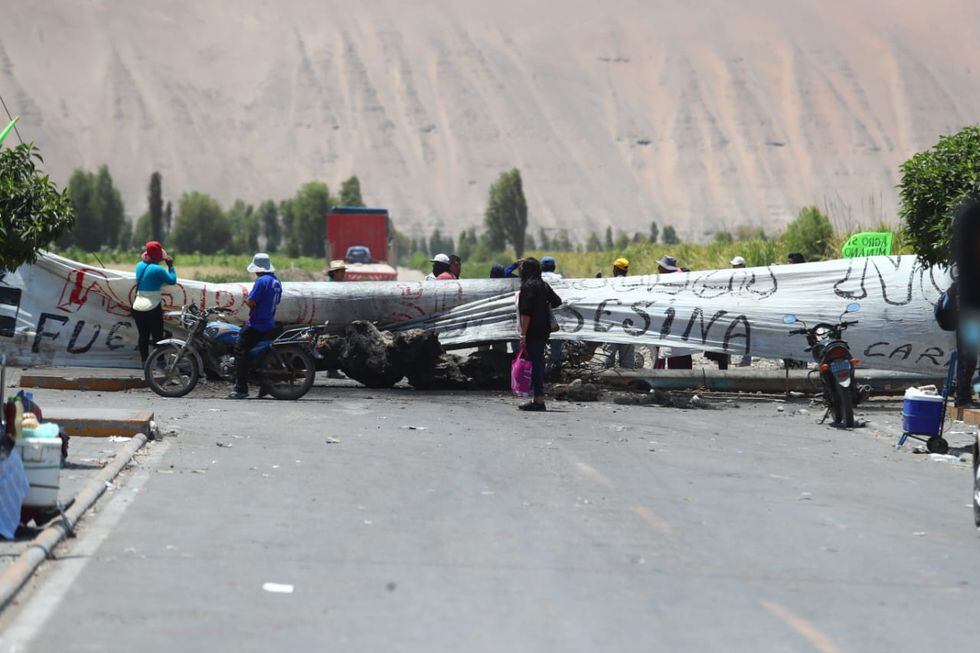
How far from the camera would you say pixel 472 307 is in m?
19.5

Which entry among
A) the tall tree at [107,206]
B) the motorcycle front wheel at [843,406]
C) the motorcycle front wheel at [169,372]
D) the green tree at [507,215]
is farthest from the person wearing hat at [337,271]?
the tall tree at [107,206]

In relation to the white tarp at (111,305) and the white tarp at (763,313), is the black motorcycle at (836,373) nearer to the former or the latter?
the white tarp at (763,313)

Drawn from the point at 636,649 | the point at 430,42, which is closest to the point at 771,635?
the point at 636,649

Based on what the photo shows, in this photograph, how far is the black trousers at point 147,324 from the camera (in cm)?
1858

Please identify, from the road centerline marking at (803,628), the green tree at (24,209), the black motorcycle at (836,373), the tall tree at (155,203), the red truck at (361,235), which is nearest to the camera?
the road centerline marking at (803,628)

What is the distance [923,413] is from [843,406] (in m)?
2.42

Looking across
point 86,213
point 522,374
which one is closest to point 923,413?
point 522,374

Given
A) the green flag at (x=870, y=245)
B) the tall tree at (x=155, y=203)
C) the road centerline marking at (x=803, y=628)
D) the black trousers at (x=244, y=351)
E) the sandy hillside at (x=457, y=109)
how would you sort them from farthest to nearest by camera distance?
the sandy hillside at (x=457, y=109), the tall tree at (x=155, y=203), the green flag at (x=870, y=245), the black trousers at (x=244, y=351), the road centerline marking at (x=803, y=628)

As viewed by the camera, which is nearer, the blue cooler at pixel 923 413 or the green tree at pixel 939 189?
the blue cooler at pixel 923 413

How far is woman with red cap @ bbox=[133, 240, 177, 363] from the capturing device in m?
18.5

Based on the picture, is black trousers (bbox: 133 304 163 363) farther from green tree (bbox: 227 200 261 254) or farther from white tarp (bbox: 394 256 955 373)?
green tree (bbox: 227 200 261 254)

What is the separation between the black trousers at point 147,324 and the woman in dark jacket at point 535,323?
497 centimetres

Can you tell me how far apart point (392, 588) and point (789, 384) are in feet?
41.4

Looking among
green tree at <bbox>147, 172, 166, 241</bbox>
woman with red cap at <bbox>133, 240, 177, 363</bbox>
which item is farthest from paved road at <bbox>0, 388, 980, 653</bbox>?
green tree at <bbox>147, 172, 166, 241</bbox>
